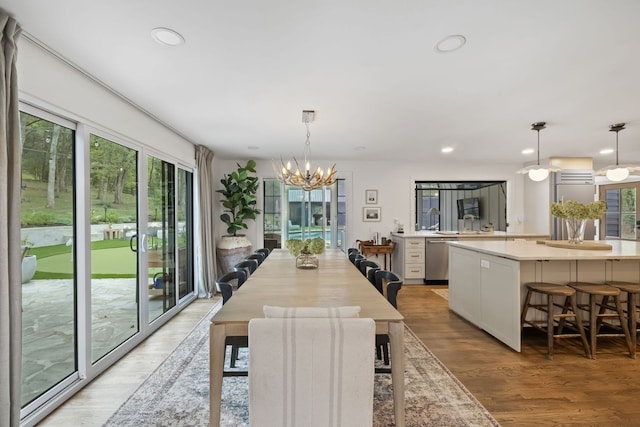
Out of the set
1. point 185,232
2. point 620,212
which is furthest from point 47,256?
point 620,212

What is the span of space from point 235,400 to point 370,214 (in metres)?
4.68

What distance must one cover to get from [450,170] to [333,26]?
17.7 ft

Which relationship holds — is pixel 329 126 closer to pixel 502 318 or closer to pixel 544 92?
pixel 544 92

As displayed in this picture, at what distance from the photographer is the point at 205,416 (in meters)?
2.04

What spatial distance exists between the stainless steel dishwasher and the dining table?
11.7ft

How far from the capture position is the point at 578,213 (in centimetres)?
349

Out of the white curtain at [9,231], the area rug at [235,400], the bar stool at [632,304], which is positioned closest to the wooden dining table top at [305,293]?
the area rug at [235,400]

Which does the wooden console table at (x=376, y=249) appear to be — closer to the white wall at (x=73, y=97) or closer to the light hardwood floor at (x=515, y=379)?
the light hardwood floor at (x=515, y=379)

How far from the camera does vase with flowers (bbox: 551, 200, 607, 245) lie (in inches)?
136

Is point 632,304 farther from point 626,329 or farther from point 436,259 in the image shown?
point 436,259

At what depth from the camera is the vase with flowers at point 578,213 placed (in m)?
3.45

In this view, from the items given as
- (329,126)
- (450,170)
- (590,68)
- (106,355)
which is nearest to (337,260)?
(329,126)

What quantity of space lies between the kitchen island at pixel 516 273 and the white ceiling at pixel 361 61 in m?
1.46

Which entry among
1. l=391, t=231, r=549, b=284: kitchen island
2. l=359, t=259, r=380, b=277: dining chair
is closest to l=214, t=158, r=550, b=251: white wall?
l=391, t=231, r=549, b=284: kitchen island
